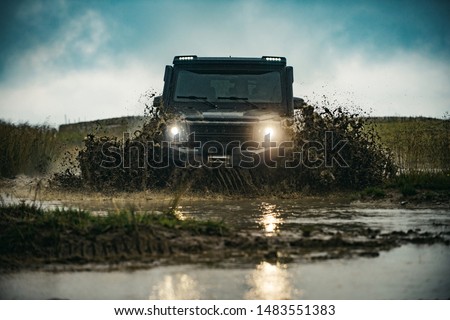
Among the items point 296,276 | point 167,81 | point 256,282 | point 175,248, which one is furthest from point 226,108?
point 256,282

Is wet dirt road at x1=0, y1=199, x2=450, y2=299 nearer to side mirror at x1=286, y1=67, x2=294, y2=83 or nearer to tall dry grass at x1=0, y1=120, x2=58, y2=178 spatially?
side mirror at x1=286, y1=67, x2=294, y2=83

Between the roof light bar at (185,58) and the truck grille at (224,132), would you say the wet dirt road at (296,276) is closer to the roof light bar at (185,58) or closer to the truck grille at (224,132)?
the truck grille at (224,132)

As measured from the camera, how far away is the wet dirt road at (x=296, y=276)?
6.58m

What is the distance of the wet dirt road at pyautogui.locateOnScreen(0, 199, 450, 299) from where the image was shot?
21.6ft

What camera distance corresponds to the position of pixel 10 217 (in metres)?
9.70

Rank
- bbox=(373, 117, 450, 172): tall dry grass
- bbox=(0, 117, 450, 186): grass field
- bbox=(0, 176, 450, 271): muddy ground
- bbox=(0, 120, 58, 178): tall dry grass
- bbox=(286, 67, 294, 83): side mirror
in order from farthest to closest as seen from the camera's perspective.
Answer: bbox=(0, 120, 58, 178): tall dry grass
bbox=(0, 117, 450, 186): grass field
bbox=(373, 117, 450, 172): tall dry grass
bbox=(286, 67, 294, 83): side mirror
bbox=(0, 176, 450, 271): muddy ground

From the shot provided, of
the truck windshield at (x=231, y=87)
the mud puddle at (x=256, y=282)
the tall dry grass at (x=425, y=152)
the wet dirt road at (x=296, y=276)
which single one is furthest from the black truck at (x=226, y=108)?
the mud puddle at (x=256, y=282)

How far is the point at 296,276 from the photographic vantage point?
7102 mm

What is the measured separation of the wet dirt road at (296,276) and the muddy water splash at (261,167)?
16.2ft

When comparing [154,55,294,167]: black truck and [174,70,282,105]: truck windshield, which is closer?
[154,55,294,167]: black truck

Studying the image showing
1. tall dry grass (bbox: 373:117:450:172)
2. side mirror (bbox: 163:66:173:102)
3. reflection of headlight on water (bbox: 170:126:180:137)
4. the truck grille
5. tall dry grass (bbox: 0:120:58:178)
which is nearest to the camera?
the truck grille

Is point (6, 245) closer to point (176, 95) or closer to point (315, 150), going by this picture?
point (176, 95)

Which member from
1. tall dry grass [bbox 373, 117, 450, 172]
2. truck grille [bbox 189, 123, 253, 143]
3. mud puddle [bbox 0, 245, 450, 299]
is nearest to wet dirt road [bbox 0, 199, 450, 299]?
mud puddle [bbox 0, 245, 450, 299]

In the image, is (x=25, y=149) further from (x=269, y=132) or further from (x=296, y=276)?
(x=296, y=276)
